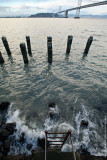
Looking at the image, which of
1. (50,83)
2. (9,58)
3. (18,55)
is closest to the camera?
(50,83)

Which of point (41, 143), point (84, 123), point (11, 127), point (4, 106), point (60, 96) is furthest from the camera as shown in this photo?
point (60, 96)

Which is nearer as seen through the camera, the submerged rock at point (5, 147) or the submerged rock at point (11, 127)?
the submerged rock at point (5, 147)

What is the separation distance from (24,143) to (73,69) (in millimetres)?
10433

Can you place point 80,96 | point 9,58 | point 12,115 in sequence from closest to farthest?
1. point 12,115
2. point 80,96
3. point 9,58

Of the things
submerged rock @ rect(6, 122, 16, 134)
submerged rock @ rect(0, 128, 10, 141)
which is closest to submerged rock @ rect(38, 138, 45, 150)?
submerged rock @ rect(6, 122, 16, 134)

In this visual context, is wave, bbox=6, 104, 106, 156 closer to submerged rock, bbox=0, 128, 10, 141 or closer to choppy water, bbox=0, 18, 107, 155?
choppy water, bbox=0, 18, 107, 155

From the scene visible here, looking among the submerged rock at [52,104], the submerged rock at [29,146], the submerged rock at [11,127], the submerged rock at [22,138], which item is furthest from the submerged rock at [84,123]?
the submerged rock at [11,127]

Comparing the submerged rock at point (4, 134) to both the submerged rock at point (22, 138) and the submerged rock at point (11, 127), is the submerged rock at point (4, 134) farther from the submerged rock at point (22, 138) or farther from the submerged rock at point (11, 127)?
the submerged rock at point (22, 138)

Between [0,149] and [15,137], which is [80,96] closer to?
[15,137]

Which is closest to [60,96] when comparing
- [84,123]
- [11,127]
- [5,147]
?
[84,123]

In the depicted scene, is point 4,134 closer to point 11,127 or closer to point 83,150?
point 11,127

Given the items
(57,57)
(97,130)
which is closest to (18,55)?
(57,57)

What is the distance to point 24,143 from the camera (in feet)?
17.5

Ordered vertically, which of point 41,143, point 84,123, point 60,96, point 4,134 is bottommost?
point 41,143
